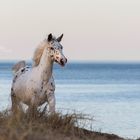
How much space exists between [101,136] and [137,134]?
910 cm

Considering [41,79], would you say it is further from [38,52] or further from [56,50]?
[38,52]

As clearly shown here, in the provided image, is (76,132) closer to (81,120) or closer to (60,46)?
(81,120)

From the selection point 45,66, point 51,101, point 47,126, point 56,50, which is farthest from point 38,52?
point 47,126

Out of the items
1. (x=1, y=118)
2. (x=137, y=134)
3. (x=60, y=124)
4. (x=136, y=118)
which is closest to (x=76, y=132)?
(x=60, y=124)

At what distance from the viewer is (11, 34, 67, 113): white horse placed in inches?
489

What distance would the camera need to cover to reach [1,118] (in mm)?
11273

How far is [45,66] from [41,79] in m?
0.27

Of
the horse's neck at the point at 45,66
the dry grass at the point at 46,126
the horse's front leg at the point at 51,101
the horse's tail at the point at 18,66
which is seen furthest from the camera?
the horse's tail at the point at 18,66

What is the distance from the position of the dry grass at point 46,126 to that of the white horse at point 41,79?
40 cm

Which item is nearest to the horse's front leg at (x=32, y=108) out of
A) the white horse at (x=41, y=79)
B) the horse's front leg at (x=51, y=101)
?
the white horse at (x=41, y=79)

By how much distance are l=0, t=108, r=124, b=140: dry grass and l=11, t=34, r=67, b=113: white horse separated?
40 centimetres

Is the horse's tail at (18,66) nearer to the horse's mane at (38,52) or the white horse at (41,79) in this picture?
the white horse at (41,79)

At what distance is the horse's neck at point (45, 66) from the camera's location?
1262 cm

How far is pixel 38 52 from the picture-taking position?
1306cm
